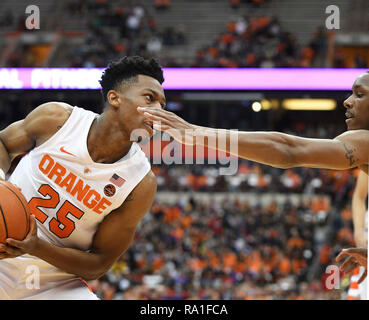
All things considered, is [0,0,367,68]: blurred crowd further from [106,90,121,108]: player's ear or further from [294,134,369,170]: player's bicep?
[294,134,369,170]: player's bicep

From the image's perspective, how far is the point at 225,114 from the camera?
16781 mm

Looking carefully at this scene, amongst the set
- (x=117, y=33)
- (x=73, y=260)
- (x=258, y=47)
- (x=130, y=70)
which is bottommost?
(x=73, y=260)

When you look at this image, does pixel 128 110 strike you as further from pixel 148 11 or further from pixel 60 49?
pixel 148 11

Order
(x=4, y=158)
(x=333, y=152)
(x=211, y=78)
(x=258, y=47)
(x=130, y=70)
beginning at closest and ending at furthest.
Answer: (x=333, y=152) < (x=4, y=158) < (x=130, y=70) < (x=211, y=78) < (x=258, y=47)

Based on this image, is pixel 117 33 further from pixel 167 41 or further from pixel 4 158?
pixel 4 158

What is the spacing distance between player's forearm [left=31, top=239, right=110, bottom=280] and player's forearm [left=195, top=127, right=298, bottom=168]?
39.8 inches

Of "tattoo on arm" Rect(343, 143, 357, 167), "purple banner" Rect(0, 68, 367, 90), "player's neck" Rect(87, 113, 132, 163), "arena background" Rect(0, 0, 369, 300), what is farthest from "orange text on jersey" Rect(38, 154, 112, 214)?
"purple banner" Rect(0, 68, 367, 90)

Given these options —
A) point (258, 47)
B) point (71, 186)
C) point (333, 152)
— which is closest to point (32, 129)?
point (71, 186)

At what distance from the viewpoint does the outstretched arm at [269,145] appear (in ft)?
9.27

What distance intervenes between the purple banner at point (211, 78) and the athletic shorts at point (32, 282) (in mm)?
11095

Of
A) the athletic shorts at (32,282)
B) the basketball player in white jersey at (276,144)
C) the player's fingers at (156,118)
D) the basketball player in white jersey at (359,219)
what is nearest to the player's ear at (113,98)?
the basketball player in white jersey at (276,144)

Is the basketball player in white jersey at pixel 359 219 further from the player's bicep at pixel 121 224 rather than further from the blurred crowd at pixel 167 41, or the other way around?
the blurred crowd at pixel 167 41

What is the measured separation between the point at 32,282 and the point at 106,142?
2.97 feet
